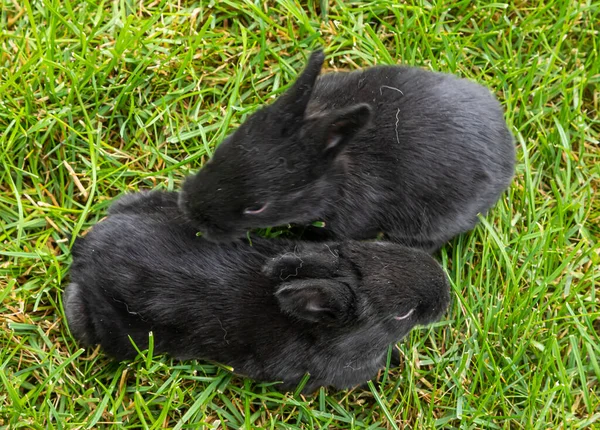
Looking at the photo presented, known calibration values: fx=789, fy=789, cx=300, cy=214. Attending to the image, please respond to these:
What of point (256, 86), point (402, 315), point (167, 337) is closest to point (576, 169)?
point (402, 315)

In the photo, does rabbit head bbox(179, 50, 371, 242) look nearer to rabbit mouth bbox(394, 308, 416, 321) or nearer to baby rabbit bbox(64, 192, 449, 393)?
baby rabbit bbox(64, 192, 449, 393)

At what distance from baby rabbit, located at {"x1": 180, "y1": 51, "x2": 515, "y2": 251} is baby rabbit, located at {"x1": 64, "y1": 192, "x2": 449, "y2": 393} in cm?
24

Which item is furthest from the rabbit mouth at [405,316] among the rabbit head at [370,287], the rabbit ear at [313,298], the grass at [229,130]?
the grass at [229,130]

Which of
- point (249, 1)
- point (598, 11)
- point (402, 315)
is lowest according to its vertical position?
point (402, 315)

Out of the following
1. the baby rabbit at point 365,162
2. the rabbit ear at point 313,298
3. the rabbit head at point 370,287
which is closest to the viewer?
the rabbit ear at point 313,298

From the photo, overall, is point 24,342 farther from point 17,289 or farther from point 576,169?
point 576,169

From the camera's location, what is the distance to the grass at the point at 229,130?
4.84 metres

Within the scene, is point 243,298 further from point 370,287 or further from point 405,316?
point 405,316

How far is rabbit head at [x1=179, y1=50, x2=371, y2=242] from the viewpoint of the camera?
14.6 ft

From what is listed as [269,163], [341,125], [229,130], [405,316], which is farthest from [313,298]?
[229,130]

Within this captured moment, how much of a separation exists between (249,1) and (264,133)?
136 centimetres

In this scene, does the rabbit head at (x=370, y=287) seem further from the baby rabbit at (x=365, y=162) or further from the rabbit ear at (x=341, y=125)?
the rabbit ear at (x=341, y=125)

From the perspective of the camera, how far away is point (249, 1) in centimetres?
541

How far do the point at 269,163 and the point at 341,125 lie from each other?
1.52 ft
